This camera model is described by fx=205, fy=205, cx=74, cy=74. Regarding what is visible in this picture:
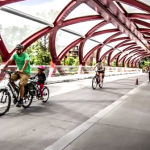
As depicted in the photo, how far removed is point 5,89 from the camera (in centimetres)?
493

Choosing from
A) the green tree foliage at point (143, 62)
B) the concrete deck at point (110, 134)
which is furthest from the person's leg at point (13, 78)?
the green tree foliage at point (143, 62)

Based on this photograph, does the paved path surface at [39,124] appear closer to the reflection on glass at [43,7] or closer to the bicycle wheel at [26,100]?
the bicycle wheel at [26,100]

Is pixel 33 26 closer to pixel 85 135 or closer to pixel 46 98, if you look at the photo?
pixel 46 98

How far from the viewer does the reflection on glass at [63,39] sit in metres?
24.3

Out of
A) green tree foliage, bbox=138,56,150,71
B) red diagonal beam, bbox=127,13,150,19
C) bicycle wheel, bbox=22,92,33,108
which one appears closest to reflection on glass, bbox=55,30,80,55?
red diagonal beam, bbox=127,13,150,19

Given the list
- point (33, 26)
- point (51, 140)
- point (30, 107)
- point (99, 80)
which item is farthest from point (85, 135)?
point (33, 26)

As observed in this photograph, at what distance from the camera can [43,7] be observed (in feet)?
55.6

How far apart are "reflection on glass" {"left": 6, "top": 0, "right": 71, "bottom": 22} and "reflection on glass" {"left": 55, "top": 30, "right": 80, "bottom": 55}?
6.18 m

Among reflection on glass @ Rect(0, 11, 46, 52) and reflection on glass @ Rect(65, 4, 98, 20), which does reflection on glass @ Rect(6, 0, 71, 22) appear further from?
reflection on glass @ Rect(65, 4, 98, 20)

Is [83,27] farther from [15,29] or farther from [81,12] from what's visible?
[15,29]

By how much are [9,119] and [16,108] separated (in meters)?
1.11

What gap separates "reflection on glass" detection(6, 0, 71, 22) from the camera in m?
14.8

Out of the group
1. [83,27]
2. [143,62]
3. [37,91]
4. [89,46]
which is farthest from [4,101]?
[143,62]

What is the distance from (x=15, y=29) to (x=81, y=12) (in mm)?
6355
